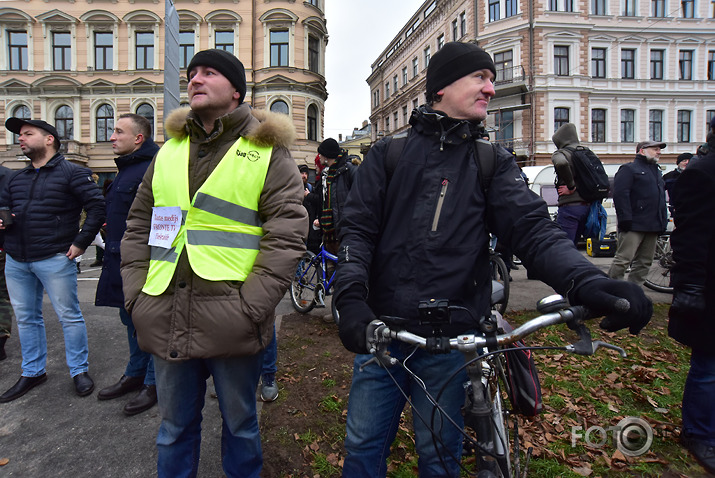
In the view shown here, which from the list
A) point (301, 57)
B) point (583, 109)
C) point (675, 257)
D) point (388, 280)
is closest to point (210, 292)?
point (388, 280)

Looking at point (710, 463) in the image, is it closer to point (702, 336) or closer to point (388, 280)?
point (702, 336)

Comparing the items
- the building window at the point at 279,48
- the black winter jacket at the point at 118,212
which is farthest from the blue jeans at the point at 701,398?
the building window at the point at 279,48

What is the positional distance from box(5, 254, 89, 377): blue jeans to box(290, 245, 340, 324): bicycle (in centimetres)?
253

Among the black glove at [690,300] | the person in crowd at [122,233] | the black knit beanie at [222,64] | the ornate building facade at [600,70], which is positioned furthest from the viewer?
the ornate building facade at [600,70]

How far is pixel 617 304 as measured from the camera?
117cm

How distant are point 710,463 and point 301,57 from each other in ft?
89.2

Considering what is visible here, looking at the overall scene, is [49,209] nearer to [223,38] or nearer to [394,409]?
[394,409]

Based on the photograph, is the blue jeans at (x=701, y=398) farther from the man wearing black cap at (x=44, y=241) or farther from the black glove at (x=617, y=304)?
the man wearing black cap at (x=44, y=241)

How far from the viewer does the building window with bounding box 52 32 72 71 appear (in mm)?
26156

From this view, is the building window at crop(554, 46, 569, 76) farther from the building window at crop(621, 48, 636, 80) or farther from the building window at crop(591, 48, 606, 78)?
the building window at crop(621, 48, 636, 80)

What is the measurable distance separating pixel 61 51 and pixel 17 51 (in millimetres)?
2834

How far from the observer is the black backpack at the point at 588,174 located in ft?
16.4

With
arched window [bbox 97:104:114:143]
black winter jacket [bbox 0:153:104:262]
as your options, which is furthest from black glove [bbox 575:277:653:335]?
arched window [bbox 97:104:114:143]

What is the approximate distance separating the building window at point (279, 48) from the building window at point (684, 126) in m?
27.8
